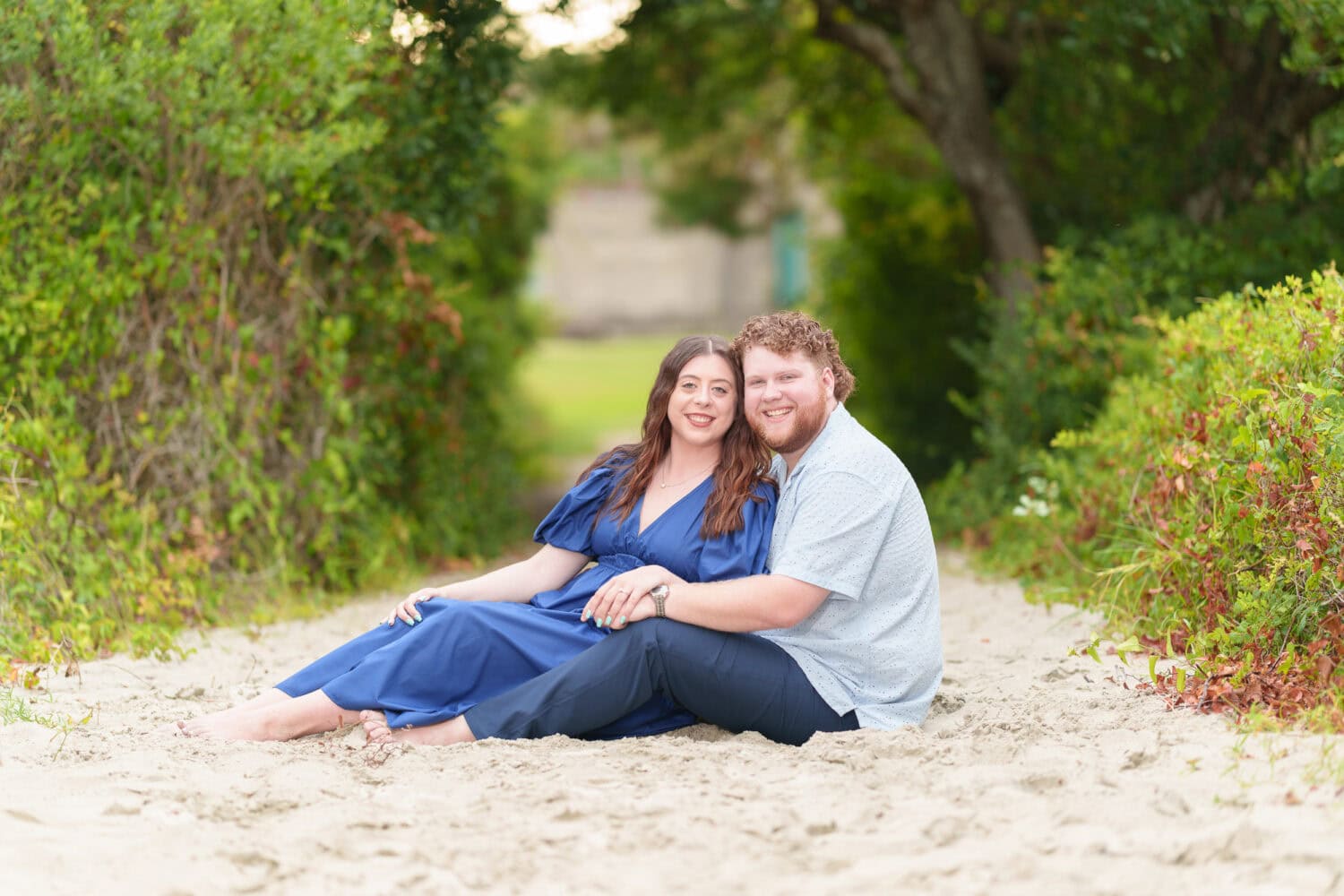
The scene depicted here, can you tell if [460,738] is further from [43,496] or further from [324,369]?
[324,369]

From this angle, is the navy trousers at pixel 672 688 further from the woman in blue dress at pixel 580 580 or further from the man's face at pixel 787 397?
the man's face at pixel 787 397

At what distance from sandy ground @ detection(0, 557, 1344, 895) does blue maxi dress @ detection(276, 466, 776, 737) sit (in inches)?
6.4

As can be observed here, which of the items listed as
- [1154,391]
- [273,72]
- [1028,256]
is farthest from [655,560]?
[1028,256]

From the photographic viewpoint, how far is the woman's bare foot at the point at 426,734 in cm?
423

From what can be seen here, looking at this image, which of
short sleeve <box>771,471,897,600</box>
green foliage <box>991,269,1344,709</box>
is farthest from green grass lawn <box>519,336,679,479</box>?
short sleeve <box>771,471,897,600</box>

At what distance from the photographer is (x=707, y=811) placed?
11.5ft

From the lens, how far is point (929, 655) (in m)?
4.27

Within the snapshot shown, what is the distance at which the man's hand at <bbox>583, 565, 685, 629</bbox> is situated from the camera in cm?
410

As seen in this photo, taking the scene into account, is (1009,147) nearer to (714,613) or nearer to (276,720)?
(714,613)

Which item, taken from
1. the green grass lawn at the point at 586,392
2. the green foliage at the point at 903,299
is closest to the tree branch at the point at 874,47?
the green foliage at the point at 903,299

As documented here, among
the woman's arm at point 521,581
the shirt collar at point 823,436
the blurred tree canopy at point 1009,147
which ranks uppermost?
the blurred tree canopy at point 1009,147

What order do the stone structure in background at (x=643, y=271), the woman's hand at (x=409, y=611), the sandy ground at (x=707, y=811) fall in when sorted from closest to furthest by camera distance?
the sandy ground at (x=707, y=811), the woman's hand at (x=409, y=611), the stone structure in background at (x=643, y=271)

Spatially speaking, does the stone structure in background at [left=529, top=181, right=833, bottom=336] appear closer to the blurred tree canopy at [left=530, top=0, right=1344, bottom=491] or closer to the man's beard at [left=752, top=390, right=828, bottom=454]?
the blurred tree canopy at [left=530, top=0, right=1344, bottom=491]

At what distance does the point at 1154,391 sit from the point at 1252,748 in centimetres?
288
